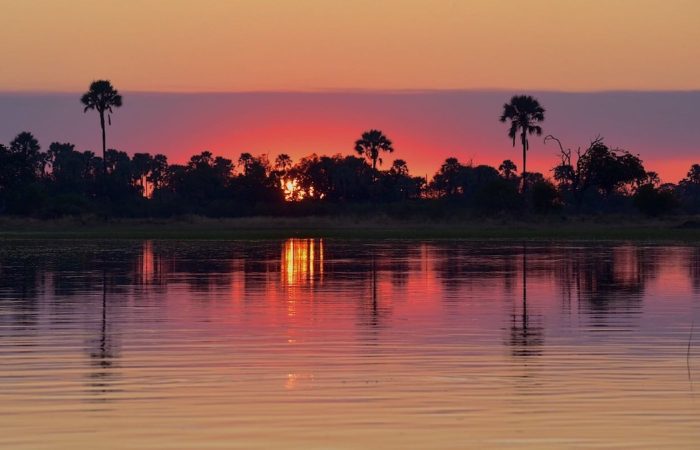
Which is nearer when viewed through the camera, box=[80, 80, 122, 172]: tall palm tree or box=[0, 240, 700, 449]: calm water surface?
box=[0, 240, 700, 449]: calm water surface

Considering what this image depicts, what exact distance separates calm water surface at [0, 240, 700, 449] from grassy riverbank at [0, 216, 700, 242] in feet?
199

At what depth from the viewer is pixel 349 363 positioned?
69.7 feet

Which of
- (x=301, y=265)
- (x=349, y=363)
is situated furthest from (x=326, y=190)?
(x=349, y=363)

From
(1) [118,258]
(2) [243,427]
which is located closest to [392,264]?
(1) [118,258]

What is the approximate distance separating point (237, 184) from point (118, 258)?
108 m

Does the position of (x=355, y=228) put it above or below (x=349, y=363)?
above

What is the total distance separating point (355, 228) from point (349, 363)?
105 metres

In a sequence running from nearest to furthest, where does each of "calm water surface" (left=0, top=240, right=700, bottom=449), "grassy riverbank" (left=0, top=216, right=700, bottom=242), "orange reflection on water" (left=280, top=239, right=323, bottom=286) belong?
"calm water surface" (left=0, top=240, right=700, bottom=449) < "orange reflection on water" (left=280, top=239, right=323, bottom=286) < "grassy riverbank" (left=0, top=216, right=700, bottom=242)

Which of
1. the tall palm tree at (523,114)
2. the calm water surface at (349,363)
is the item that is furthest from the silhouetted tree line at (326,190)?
the calm water surface at (349,363)

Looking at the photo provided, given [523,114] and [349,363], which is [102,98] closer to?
[523,114]

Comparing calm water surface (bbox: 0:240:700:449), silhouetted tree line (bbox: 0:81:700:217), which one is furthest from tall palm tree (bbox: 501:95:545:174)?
calm water surface (bbox: 0:240:700:449)

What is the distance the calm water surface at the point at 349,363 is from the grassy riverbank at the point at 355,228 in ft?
199

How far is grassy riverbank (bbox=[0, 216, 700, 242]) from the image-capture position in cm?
10481

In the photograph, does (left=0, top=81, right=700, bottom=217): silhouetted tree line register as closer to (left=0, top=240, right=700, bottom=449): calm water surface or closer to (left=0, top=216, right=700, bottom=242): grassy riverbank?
(left=0, top=216, right=700, bottom=242): grassy riverbank
